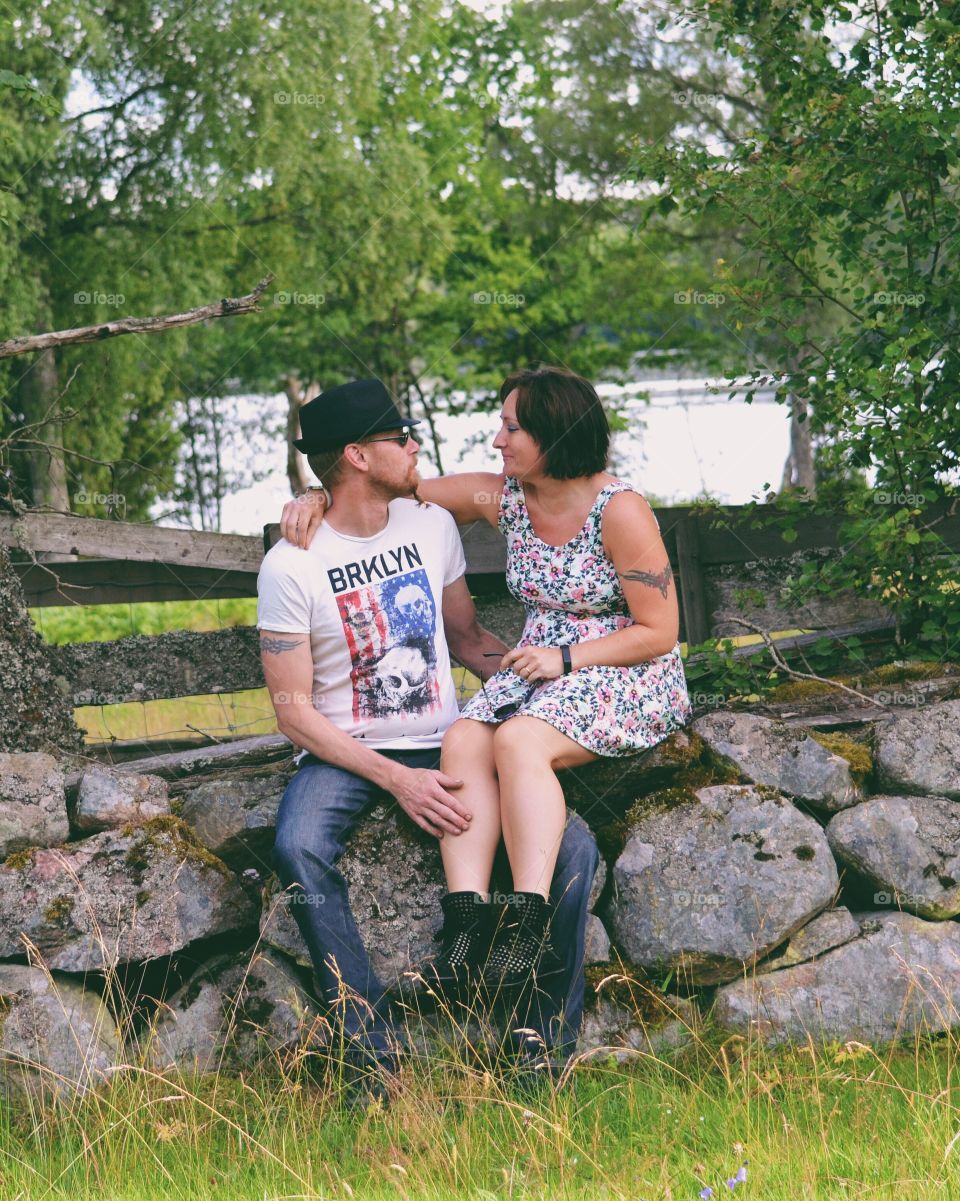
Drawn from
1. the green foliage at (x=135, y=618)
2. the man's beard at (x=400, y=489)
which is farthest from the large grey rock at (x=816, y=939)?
the green foliage at (x=135, y=618)

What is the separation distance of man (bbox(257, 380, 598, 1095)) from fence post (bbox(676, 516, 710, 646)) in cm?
124

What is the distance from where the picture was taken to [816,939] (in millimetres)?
4246

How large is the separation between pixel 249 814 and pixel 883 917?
2120 mm

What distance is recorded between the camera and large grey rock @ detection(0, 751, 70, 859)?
14.3ft

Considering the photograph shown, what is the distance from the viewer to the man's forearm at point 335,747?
4125mm

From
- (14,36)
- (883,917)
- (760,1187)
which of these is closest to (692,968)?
(883,917)

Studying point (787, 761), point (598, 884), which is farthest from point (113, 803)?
point (787, 761)

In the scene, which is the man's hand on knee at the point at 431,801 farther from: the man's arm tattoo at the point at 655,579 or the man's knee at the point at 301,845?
the man's arm tattoo at the point at 655,579

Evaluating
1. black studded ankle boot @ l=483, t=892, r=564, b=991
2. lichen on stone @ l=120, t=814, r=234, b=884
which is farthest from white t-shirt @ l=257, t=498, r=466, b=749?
black studded ankle boot @ l=483, t=892, r=564, b=991

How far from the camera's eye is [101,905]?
13.9ft

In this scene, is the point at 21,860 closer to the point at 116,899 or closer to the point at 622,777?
the point at 116,899

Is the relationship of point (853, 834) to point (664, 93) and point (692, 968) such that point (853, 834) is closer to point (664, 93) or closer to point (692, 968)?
point (692, 968)

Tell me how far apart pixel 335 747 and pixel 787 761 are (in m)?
1.54

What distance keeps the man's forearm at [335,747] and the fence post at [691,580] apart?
1.88m
